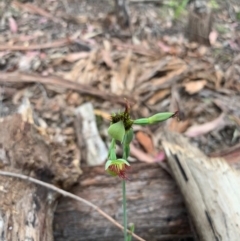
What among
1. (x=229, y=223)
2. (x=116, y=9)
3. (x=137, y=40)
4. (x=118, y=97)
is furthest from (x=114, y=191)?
(x=116, y=9)

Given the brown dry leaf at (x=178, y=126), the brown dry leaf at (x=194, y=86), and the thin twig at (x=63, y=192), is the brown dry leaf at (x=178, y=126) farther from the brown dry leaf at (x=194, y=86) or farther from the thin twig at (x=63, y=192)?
the thin twig at (x=63, y=192)

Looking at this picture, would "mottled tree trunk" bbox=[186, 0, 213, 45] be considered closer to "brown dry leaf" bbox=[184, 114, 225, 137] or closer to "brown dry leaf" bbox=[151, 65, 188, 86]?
"brown dry leaf" bbox=[151, 65, 188, 86]

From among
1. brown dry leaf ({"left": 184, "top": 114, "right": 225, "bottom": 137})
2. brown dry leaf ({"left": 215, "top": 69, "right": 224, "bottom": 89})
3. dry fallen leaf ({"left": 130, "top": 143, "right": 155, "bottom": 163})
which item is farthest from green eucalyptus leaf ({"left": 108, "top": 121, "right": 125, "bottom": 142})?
brown dry leaf ({"left": 215, "top": 69, "right": 224, "bottom": 89})

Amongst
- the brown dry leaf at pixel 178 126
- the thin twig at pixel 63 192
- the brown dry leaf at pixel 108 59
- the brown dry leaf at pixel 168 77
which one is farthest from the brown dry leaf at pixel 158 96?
the thin twig at pixel 63 192

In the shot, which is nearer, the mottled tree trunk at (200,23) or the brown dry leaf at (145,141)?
the brown dry leaf at (145,141)

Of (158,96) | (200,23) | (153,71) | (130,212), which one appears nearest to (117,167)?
(130,212)

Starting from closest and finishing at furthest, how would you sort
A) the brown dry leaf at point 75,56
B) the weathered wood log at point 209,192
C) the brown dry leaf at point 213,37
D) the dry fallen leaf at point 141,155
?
the weathered wood log at point 209,192 < the dry fallen leaf at point 141,155 < the brown dry leaf at point 75,56 < the brown dry leaf at point 213,37
